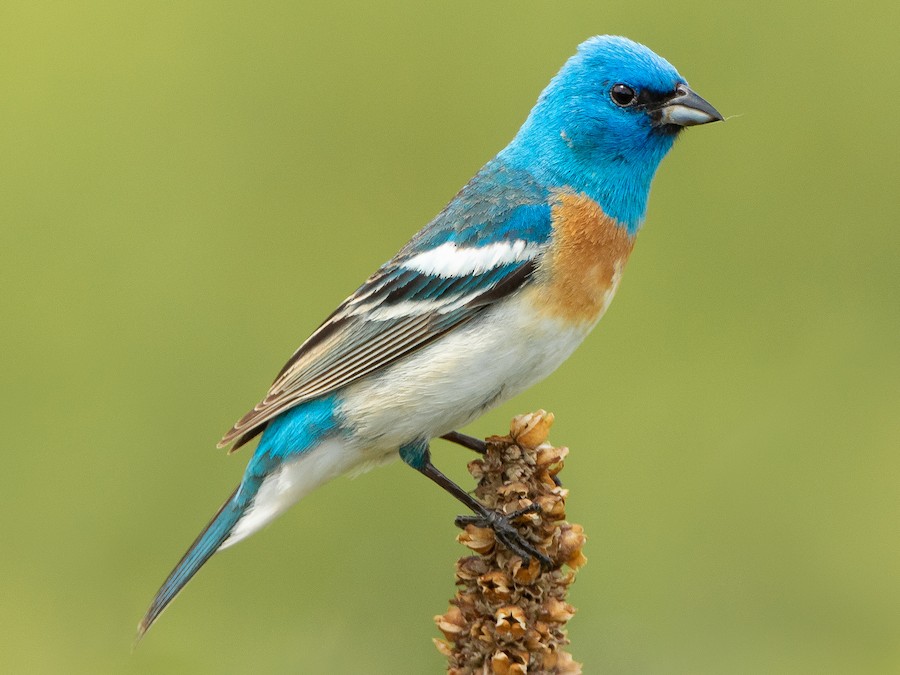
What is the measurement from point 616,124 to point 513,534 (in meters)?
1.77

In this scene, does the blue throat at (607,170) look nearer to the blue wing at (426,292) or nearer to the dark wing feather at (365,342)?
the blue wing at (426,292)

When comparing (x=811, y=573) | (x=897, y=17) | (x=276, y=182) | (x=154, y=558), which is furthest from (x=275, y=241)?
(x=897, y=17)

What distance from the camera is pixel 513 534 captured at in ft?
11.9

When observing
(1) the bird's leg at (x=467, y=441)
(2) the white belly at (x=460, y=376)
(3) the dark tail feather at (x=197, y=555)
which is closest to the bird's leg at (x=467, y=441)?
(1) the bird's leg at (x=467, y=441)

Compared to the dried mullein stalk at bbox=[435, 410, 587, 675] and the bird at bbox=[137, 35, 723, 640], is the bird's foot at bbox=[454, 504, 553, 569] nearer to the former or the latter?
the dried mullein stalk at bbox=[435, 410, 587, 675]

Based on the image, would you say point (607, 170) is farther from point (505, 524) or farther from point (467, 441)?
point (505, 524)

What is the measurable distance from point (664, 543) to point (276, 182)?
2378 millimetres

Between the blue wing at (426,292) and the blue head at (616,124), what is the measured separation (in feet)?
0.54

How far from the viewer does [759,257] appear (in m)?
6.48

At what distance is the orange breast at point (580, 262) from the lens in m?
4.60

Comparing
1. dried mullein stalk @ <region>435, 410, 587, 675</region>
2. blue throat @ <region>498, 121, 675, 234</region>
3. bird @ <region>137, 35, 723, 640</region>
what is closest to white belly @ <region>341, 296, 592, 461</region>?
bird @ <region>137, 35, 723, 640</region>

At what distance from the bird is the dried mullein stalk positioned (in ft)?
2.16

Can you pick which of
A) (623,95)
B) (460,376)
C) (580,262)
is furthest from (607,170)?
(460,376)

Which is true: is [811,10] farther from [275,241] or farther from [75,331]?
[75,331]
